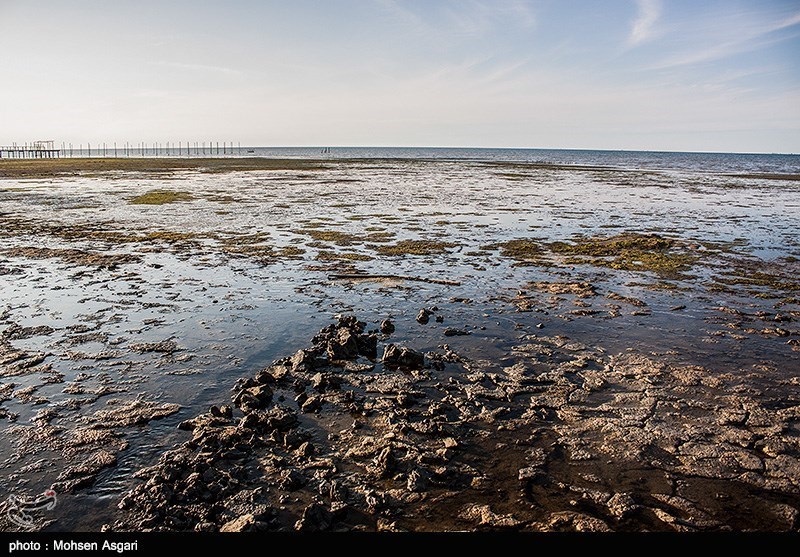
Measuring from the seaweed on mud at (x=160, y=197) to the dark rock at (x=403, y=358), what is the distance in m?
28.6

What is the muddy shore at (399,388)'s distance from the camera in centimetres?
536

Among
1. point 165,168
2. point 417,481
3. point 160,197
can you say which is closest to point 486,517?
point 417,481

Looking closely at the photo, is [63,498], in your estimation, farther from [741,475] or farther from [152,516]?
[741,475]

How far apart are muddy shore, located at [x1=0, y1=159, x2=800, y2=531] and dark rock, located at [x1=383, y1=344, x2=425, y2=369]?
54 millimetres

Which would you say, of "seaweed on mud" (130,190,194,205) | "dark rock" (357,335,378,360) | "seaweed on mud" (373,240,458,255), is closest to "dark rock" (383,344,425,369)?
"dark rock" (357,335,378,360)

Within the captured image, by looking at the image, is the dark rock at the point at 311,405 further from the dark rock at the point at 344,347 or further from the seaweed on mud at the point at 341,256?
the seaweed on mud at the point at 341,256

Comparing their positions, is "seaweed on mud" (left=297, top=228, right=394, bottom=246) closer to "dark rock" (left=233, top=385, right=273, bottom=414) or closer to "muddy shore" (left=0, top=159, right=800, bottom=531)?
"muddy shore" (left=0, top=159, right=800, bottom=531)

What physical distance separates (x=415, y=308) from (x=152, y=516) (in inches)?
307

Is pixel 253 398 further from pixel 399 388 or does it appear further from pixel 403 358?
pixel 403 358

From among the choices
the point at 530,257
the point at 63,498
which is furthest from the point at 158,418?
the point at 530,257

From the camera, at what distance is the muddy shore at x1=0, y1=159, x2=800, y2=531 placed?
5.36 m

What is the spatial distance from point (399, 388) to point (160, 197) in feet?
109

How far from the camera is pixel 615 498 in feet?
17.7

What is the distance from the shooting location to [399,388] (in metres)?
7.98
